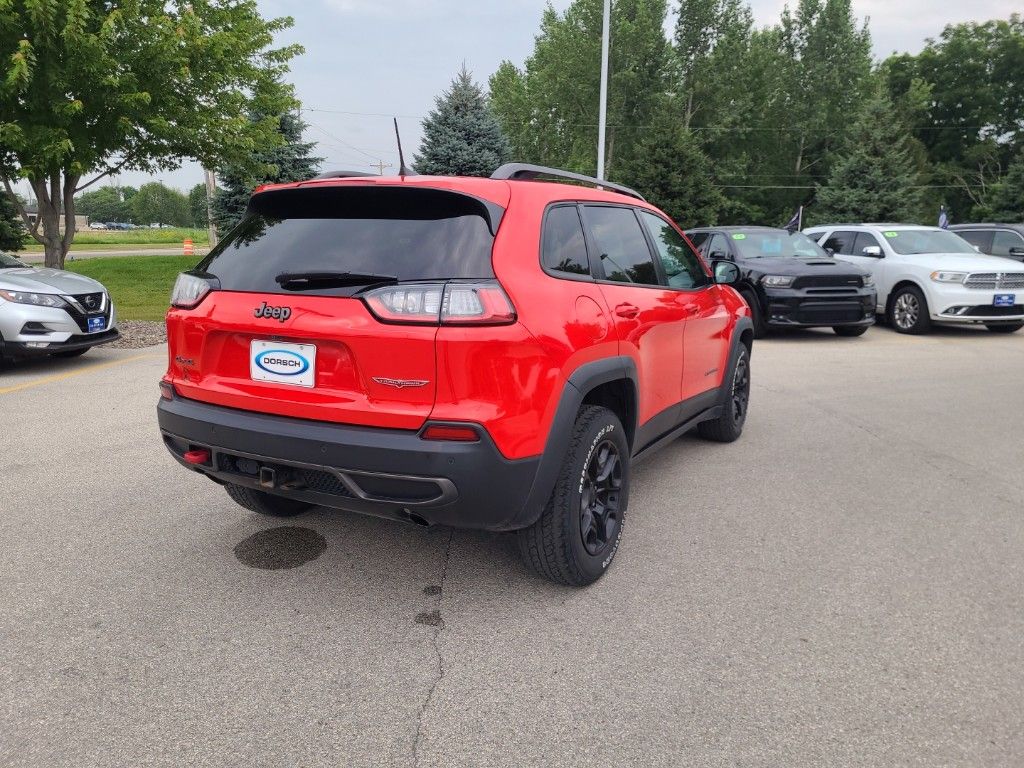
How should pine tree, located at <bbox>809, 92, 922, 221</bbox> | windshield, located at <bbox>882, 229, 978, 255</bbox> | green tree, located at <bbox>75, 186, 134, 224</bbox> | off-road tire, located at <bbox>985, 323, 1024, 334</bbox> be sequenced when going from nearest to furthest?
1. off-road tire, located at <bbox>985, 323, 1024, 334</bbox>
2. windshield, located at <bbox>882, 229, 978, 255</bbox>
3. pine tree, located at <bbox>809, 92, 922, 221</bbox>
4. green tree, located at <bbox>75, 186, 134, 224</bbox>

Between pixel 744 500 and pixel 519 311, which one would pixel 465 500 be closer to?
pixel 519 311

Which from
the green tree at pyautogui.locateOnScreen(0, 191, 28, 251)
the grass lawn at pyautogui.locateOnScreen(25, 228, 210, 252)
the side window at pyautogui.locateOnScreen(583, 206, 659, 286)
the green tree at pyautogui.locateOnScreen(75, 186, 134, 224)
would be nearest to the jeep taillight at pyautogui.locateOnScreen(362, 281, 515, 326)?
the side window at pyautogui.locateOnScreen(583, 206, 659, 286)

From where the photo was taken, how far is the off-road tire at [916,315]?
11891 mm

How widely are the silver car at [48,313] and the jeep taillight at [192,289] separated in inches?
228

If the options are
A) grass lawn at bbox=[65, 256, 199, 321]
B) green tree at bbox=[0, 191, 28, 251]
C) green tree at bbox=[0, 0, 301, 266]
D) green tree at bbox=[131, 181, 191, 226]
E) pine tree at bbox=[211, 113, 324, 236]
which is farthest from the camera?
green tree at bbox=[131, 181, 191, 226]

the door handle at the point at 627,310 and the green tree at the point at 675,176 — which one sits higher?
the green tree at the point at 675,176

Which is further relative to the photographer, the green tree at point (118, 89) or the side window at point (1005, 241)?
the side window at point (1005, 241)

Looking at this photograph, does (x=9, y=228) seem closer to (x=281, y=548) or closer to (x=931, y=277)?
(x=281, y=548)

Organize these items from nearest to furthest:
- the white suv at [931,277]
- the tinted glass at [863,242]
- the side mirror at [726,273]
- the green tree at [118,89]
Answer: the side mirror at [726,273], the green tree at [118,89], the white suv at [931,277], the tinted glass at [863,242]

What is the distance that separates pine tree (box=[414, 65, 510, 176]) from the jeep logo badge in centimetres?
2311

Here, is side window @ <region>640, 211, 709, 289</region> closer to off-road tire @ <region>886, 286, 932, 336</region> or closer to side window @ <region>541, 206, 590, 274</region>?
side window @ <region>541, 206, 590, 274</region>

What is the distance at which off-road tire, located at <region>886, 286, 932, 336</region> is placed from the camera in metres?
11.9

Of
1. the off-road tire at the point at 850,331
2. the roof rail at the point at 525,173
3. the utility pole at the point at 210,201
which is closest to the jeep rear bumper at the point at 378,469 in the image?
the roof rail at the point at 525,173

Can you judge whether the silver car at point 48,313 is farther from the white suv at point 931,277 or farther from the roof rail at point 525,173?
the white suv at point 931,277
